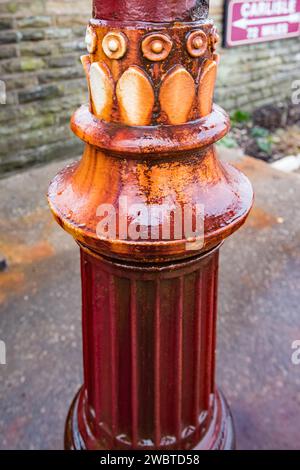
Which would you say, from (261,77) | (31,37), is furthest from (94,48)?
(261,77)

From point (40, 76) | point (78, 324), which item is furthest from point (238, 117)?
point (78, 324)

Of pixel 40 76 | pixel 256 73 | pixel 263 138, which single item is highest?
pixel 40 76

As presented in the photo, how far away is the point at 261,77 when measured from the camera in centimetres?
636

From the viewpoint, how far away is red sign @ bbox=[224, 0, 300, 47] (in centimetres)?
533

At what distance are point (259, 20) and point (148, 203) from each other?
5.62 metres

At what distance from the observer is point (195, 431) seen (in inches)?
53.7

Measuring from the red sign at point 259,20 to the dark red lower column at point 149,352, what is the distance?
193 inches

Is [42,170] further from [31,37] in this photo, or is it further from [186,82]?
[186,82]

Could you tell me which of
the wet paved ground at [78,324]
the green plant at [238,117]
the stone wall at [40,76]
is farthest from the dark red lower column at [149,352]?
the green plant at [238,117]

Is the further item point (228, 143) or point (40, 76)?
point (228, 143)

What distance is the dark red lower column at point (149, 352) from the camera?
1.07 metres

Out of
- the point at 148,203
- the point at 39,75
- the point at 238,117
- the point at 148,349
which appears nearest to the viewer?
the point at 148,203

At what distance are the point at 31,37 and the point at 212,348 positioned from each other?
10.8 feet

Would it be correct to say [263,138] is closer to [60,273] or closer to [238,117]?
[238,117]
